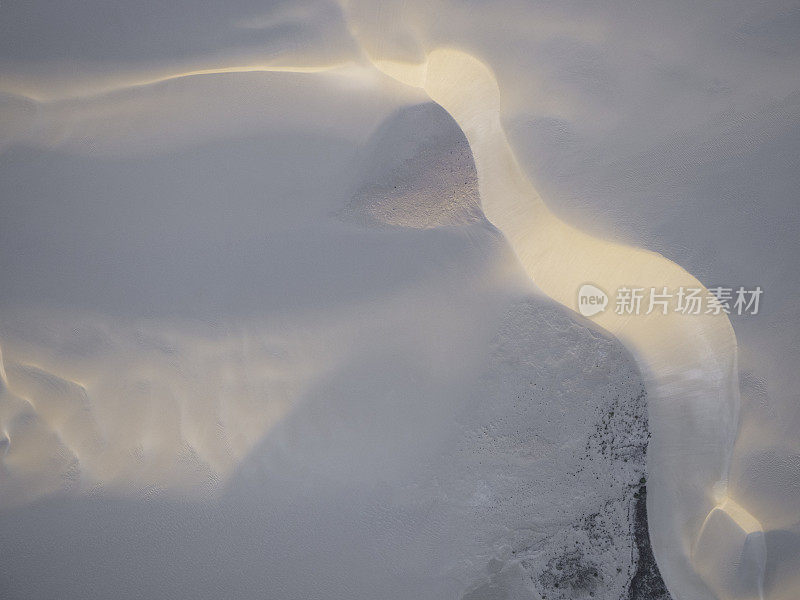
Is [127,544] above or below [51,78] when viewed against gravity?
below

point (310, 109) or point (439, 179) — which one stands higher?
point (310, 109)

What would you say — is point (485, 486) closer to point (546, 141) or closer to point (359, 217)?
point (359, 217)

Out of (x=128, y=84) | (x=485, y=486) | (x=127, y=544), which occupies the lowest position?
(x=485, y=486)

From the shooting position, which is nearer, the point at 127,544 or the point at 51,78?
the point at 127,544

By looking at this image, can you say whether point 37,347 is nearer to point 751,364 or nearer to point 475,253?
point 475,253

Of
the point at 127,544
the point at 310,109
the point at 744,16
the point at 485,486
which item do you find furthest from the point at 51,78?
the point at 744,16

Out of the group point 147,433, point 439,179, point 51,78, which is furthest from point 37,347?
point 439,179

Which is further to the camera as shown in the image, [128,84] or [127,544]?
[128,84]

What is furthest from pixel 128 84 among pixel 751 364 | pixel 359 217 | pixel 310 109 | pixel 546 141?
pixel 751 364

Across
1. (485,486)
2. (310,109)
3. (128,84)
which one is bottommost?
(485,486)
